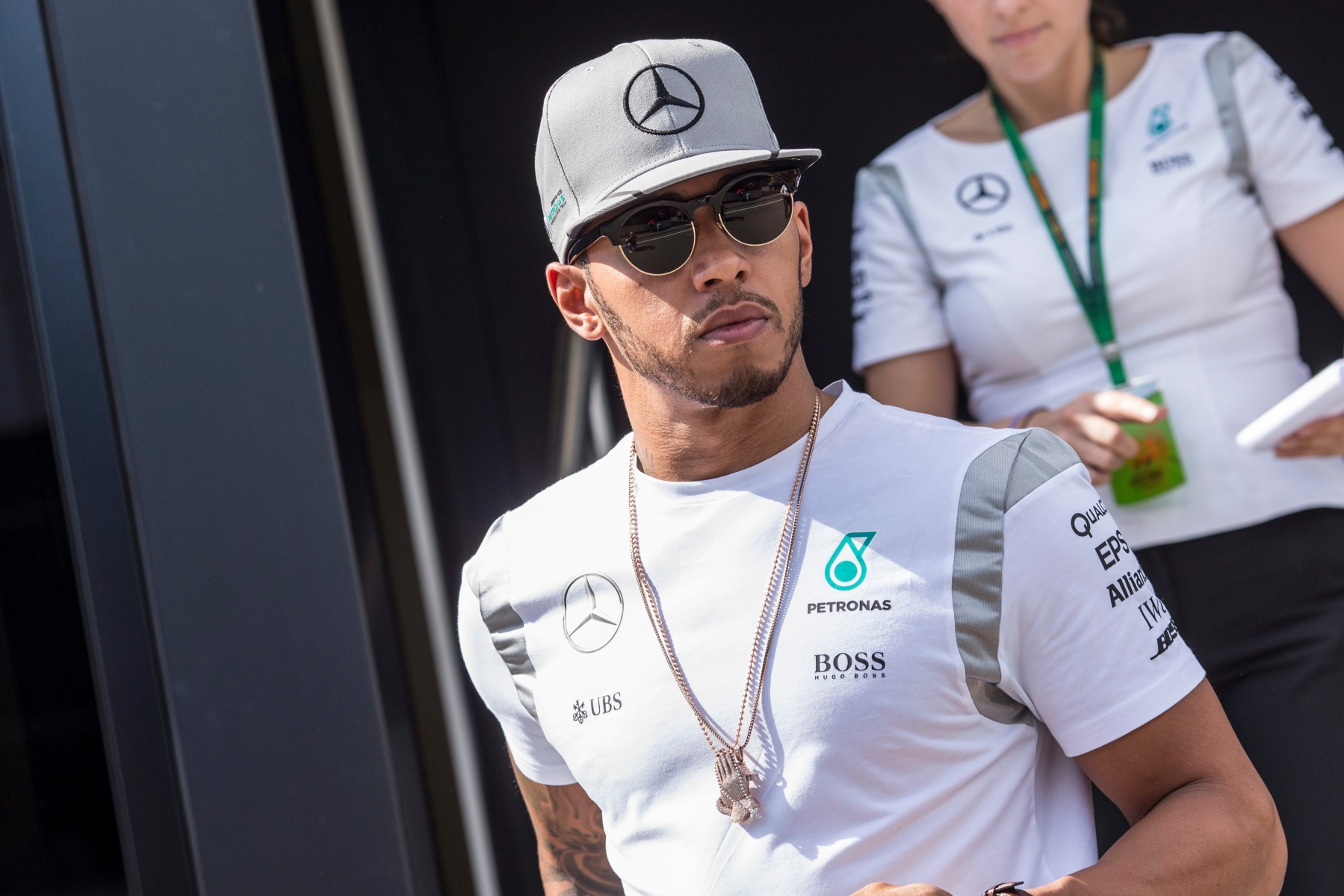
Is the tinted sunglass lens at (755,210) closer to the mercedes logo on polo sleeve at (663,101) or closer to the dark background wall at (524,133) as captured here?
the mercedes logo on polo sleeve at (663,101)

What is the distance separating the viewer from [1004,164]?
204cm

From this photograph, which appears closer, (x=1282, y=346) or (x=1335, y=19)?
(x=1282, y=346)

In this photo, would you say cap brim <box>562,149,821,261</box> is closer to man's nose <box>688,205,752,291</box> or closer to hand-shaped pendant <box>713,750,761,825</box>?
man's nose <box>688,205,752,291</box>

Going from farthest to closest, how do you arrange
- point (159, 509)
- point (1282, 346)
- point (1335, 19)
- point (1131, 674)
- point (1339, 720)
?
1. point (1335, 19)
2. point (159, 509)
3. point (1282, 346)
4. point (1339, 720)
5. point (1131, 674)

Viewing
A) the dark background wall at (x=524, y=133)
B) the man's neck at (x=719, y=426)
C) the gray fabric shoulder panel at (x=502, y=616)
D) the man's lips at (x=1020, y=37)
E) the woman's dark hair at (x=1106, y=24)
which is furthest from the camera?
the dark background wall at (x=524, y=133)

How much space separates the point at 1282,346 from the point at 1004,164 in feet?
1.76

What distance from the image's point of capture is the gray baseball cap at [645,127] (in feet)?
4.31

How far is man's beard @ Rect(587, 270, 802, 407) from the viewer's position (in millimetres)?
1303

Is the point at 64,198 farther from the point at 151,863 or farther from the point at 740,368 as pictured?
the point at 740,368

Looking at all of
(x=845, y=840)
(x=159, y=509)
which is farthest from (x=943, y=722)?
(x=159, y=509)

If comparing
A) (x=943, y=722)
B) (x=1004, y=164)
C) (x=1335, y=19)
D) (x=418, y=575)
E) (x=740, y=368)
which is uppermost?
(x=1335, y=19)

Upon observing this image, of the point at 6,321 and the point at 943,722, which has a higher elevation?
the point at 6,321

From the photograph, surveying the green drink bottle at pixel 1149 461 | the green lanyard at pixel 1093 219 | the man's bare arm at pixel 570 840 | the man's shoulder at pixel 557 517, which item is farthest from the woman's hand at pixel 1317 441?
the man's bare arm at pixel 570 840

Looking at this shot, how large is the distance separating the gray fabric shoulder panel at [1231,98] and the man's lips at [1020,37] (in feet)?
0.90
